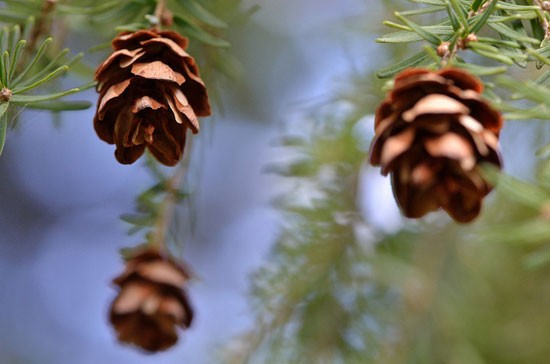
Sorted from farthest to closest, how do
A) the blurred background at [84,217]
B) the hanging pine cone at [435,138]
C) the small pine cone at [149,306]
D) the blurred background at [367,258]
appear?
the blurred background at [84,217], the blurred background at [367,258], the small pine cone at [149,306], the hanging pine cone at [435,138]

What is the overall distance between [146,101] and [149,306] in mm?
256

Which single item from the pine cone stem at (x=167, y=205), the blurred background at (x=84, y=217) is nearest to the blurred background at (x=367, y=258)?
the pine cone stem at (x=167, y=205)

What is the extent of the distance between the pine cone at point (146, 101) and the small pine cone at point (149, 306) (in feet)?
0.70

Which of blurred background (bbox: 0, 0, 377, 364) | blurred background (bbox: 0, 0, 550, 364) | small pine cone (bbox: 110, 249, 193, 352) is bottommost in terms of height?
blurred background (bbox: 0, 0, 377, 364)

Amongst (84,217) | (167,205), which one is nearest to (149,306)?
(167,205)

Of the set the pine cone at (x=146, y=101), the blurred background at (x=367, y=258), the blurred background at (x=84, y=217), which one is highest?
the pine cone at (x=146, y=101)

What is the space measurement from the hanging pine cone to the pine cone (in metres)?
0.13

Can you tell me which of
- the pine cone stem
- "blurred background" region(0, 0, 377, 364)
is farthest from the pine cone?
"blurred background" region(0, 0, 377, 364)

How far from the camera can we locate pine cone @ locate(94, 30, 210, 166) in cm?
43

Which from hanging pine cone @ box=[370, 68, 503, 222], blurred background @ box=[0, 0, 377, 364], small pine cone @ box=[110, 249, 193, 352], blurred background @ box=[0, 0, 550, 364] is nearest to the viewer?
hanging pine cone @ box=[370, 68, 503, 222]

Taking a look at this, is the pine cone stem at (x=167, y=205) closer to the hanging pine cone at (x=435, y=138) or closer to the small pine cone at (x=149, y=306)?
the small pine cone at (x=149, y=306)

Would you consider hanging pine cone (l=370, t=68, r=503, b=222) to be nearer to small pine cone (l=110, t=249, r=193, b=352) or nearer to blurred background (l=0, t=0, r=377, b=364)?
small pine cone (l=110, t=249, r=193, b=352)

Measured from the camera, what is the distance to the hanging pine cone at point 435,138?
35 cm

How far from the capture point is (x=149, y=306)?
631mm
